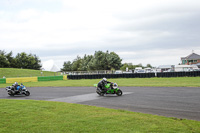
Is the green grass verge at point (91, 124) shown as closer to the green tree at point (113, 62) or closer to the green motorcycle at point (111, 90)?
the green motorcycle at point (111, 90)

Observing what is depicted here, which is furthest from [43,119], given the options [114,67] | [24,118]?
[114,67]

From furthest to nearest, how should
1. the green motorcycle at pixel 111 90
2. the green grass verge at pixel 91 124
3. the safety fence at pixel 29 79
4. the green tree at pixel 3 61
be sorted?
the green tree at pixel 3 61 < the safety fence at pixel 29 79 < the green motorcycle at pixel 111 90 < the green grass verge at pixel 91 124

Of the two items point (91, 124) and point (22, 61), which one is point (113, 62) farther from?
point (91, 124)

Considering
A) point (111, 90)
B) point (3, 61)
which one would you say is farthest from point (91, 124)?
point (3, 61)

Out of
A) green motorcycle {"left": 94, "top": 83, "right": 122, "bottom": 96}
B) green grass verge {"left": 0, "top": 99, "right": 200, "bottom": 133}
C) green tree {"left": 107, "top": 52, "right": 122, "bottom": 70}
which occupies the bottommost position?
green grass verge {"left": 0, "top": 99, "right": 200, "bottom": 133}

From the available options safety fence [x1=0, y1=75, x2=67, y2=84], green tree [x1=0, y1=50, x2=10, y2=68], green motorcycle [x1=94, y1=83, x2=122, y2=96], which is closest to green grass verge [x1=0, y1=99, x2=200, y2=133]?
green motorcycle [x1=94, y1=83, x2=122, y2=96]

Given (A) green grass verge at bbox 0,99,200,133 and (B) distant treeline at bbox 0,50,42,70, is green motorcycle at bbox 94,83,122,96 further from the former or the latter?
(B) distant treeline at bbox 0,50,42,70

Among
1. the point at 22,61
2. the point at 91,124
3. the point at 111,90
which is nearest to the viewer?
the point at 91,124

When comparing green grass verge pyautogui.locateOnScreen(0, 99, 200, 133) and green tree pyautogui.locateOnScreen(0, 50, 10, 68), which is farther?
green tree pyautogui.locateOnScreen(0, 50, 10, 68)

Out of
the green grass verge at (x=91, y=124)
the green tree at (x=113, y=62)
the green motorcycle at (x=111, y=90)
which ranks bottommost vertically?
the green grass verge at (x=91, y=124)

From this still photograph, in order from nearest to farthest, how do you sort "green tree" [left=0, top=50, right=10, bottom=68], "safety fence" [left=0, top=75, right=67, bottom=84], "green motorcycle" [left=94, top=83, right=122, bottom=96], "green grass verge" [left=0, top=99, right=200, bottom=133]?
1. "green grass verge" [left=0, top=99, right=200, bottom=133]
2. "green motorcycle" [left=94, top=83, right=122, bottom=96]
3. "safety fence" [left=0, top=75, right=67, bottom=84]
4. "green tree" [left=0, top=50, right=10, bottom=68]

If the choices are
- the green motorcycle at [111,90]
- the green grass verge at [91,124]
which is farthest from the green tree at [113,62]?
the green grass verge at [91,124]

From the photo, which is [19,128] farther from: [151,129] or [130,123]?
[151,129]

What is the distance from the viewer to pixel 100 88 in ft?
Result: 56.3
